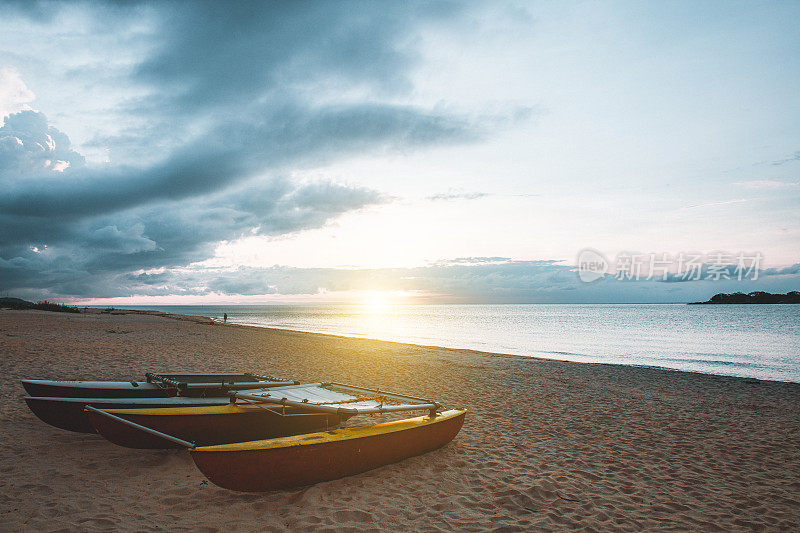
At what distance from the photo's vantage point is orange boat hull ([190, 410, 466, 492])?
523 centimetres

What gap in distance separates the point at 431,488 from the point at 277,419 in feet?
9.16

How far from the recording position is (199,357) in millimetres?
19031

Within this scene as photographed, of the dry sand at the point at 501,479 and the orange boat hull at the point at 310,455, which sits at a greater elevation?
the orange boat hull at the point at 310,455

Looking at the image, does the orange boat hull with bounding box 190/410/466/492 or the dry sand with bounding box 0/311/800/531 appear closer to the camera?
the dry sand with bounding box 0/311/800/531

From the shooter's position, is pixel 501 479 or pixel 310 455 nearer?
pixel 310 455

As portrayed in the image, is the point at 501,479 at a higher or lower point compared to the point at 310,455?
lower

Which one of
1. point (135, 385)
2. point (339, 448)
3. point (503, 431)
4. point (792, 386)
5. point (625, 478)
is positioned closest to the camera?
point (339, 448)

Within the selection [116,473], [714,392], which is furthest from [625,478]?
[714,392]

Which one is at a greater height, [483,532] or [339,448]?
[339,448]

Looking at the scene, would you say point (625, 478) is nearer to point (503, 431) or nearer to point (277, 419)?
point (503, 431)

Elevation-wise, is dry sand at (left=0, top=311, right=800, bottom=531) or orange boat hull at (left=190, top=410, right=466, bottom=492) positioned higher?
orange boat hull at (left=190, top=410, right=466, bottom=492)

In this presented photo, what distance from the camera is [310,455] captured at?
573cm

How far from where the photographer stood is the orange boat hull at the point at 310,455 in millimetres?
5227

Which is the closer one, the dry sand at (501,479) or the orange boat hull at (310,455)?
the dry sand at (501,479)
